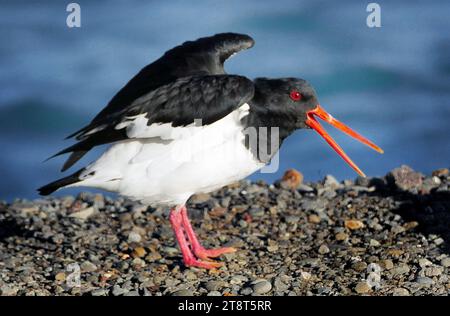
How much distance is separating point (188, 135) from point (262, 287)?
135 centimetres

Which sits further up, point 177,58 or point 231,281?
point 177,58

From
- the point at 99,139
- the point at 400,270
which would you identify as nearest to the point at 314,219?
the point at 400,270

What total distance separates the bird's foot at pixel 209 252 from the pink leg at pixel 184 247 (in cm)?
5

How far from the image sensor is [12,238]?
8625 millimetres

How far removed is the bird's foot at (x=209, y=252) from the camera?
25.9 feet

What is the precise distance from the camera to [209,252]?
7965 mm

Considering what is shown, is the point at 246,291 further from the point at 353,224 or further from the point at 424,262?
the point at 353,224

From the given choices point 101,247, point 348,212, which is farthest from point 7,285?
point 348,212

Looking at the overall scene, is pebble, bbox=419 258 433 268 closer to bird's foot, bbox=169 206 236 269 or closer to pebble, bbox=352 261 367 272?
pebble, bbox=352 261 367 272

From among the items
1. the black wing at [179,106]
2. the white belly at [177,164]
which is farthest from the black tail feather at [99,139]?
the white belly at [177,164]

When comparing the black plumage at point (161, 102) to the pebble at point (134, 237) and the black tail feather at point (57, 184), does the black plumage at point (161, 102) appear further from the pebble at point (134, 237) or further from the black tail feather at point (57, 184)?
the pebble at point (134, 237)
